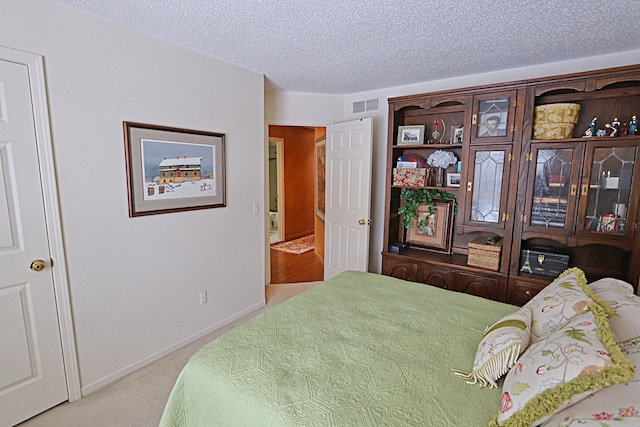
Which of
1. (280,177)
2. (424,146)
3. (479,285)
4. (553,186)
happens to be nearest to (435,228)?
(479,285)

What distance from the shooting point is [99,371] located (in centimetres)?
211

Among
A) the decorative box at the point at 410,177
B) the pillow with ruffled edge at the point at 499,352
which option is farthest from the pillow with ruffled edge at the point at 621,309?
the decorative box at the point at 410,177

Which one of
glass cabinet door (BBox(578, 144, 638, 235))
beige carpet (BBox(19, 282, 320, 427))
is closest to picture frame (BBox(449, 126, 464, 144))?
glass cabinet door (BBox(578, 144, 638, 235))

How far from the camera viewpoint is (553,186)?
249 cm

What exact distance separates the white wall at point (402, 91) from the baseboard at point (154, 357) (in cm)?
173

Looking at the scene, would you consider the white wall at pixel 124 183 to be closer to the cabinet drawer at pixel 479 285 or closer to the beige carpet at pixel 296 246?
the cabinet drawer at pixel 479 285

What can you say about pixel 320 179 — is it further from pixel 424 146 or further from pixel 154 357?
pixel 154 357

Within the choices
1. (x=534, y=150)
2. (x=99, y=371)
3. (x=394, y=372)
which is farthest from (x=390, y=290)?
(x=99, y=371)

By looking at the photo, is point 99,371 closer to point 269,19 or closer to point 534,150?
point 269,19

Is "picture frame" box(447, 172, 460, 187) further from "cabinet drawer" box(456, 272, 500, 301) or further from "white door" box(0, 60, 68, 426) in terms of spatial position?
"white door" box(0, 60, 68, 426)

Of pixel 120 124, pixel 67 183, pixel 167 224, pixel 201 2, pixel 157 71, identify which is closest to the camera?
pixel 201 2

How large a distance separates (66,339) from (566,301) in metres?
2.70

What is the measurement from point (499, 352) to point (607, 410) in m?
0.37

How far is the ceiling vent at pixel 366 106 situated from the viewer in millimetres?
3664
